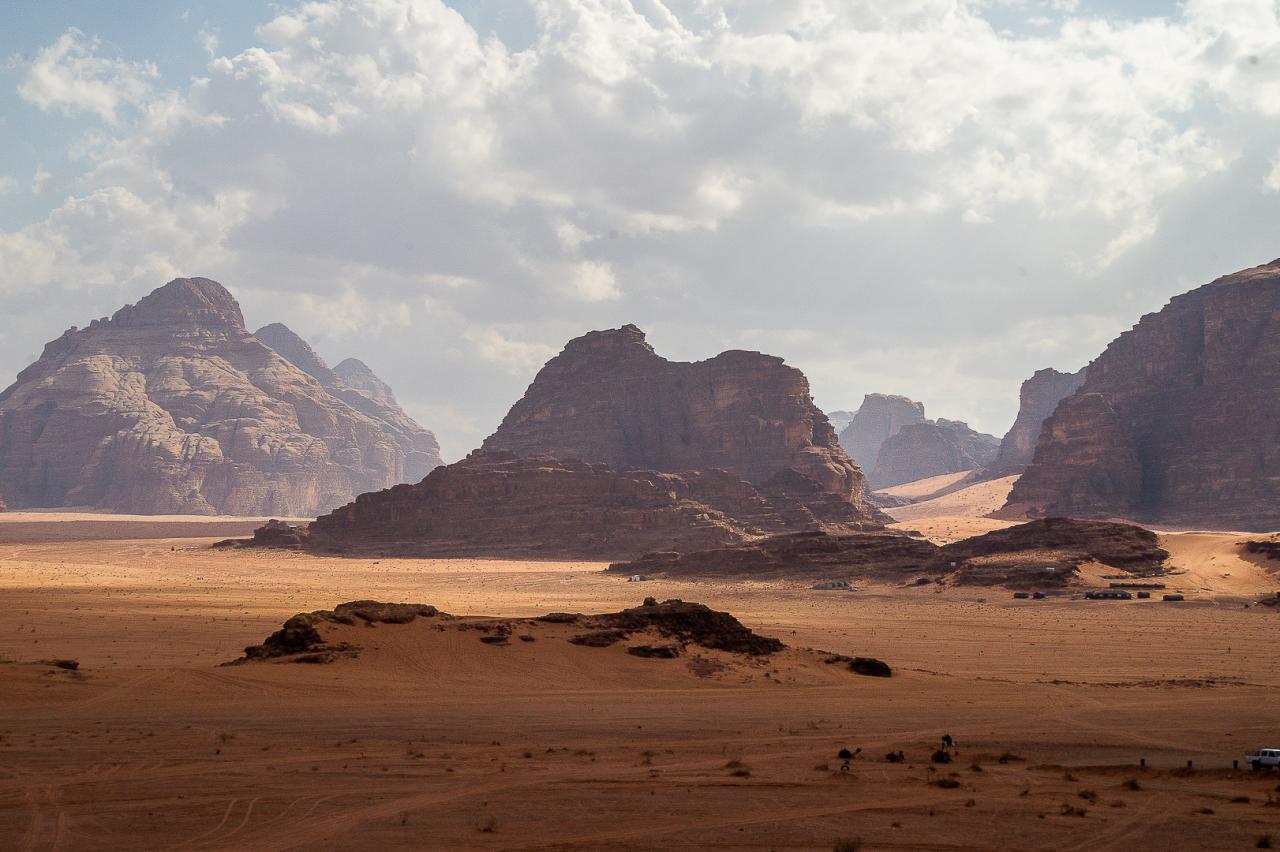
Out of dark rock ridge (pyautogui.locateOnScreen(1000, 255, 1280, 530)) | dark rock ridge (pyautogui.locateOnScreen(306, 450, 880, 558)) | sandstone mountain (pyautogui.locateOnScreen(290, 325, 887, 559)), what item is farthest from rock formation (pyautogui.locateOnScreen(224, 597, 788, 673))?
dark rock ridge (pyautogui.locateOnScreen(1000, 255, 1280, 530))

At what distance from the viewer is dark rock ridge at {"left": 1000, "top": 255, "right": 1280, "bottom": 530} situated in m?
130

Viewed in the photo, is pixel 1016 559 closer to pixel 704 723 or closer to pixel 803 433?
pixel 704 723

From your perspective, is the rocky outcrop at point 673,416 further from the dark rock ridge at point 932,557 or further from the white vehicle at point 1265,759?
the white vehicle at point 1265,759

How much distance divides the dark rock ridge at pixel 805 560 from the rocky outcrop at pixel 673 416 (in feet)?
158

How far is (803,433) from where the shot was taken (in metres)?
144

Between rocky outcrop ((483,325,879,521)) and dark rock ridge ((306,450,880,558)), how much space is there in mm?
16326

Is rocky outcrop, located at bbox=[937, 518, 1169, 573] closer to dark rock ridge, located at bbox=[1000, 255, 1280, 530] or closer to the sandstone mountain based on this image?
the sandstone mountain

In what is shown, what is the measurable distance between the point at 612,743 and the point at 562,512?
98344mm

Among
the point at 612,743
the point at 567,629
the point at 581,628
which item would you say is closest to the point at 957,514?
the point at 581,628

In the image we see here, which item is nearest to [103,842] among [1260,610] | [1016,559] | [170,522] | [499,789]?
[499,789]

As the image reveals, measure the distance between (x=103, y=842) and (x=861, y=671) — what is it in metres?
20.2

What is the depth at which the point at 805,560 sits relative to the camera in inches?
3199

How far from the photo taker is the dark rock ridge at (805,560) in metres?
76.7

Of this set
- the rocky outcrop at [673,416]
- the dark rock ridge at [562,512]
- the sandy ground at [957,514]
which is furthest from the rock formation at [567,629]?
the rocky outcrop at [673,416]
